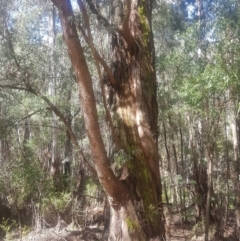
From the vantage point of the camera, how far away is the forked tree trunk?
4.86m

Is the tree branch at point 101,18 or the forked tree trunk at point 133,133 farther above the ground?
the tree branch at point 101,18

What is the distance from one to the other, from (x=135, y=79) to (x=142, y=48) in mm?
508

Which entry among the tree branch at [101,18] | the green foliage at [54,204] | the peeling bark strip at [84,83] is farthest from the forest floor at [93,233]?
the tree branch at [101,18]

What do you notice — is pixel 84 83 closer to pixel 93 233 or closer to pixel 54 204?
pixel 93 233

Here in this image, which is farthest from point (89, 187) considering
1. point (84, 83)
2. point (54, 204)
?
point (84, 83)

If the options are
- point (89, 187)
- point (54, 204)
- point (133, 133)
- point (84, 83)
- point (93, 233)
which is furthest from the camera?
point (89, 187)

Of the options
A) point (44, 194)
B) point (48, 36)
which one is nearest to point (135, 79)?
point (44, 194)

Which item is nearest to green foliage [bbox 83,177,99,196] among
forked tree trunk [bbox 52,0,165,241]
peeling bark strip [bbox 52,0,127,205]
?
forked tree trunk [bbox 52,0,165,241]

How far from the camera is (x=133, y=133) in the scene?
5180 millimetres

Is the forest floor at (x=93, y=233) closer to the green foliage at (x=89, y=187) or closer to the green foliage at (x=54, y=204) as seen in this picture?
the green foliage at (x=54, y=204)

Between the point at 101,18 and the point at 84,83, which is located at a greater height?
the point at 101,18

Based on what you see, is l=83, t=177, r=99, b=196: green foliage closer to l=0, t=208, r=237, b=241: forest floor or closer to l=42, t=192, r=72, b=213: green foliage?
l=42, t=192, r=72, b=213: green foliage

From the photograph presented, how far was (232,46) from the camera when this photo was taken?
7770 millimetres

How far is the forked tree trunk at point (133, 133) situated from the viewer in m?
4.86
